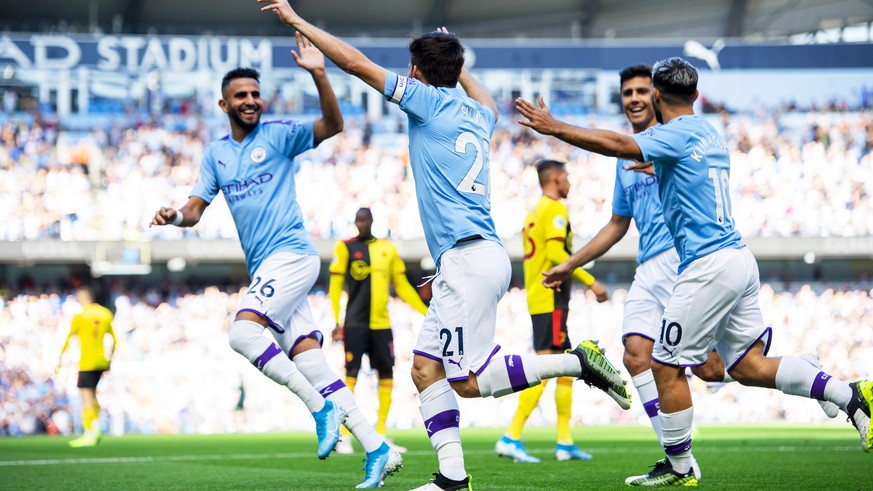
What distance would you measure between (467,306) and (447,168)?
28.7 inches

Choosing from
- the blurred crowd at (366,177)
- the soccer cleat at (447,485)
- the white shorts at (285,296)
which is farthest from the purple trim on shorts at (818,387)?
the blurred crowd at (366,177)

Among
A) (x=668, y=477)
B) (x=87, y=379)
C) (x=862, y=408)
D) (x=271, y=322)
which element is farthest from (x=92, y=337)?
(x=862, y=408)

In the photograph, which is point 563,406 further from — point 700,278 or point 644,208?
point 700,278

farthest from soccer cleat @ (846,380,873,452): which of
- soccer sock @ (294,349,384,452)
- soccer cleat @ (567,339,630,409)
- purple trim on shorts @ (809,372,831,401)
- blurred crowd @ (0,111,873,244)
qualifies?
blurred crowd @ (0,111,873,244)

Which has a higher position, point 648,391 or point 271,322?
point 271,322

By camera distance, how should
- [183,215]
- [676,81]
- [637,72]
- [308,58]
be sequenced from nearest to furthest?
[676,81], [308,58], [183,215], [637,72]

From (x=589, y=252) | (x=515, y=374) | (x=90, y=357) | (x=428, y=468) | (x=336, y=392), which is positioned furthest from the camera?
(x=90, y=357)

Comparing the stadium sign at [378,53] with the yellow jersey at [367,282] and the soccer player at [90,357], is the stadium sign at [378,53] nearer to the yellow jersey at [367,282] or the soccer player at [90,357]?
the soccer player at [90,357]

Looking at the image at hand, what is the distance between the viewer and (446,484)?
542 centimetres

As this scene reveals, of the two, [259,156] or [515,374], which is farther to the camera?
[259,156]

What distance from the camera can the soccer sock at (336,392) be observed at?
22.0ft

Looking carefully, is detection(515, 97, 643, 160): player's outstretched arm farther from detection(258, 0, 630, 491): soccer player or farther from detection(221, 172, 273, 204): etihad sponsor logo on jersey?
detection(221, 172, 273, 204): etihad sponsor logo on jersey

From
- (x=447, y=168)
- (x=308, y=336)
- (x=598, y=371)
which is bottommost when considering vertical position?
(x=598, y=371)

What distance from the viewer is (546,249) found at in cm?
970
